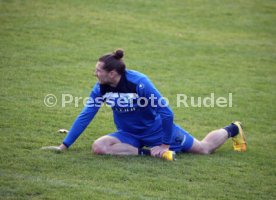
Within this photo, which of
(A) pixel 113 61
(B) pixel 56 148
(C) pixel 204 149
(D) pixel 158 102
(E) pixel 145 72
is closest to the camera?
(A) pixel 113 61

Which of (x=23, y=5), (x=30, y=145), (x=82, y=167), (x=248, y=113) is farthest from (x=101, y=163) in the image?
(x=23, y=5)

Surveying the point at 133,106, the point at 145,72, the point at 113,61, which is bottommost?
the point at 145,72

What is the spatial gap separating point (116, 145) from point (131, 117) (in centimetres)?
41

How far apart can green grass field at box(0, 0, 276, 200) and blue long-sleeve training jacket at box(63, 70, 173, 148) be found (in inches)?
15.8

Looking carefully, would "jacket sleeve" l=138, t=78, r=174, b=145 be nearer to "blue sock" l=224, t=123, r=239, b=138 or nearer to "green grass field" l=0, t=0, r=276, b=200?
"green grass field" l=0, t=0, r=276, b=200

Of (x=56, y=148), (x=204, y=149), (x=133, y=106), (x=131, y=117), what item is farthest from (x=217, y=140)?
(x=56, y=148)

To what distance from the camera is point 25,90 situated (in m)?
10.6

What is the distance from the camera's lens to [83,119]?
744 centimetres

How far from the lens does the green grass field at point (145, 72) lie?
21.5 ft

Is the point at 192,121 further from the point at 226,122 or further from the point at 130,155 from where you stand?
the point at 130,155

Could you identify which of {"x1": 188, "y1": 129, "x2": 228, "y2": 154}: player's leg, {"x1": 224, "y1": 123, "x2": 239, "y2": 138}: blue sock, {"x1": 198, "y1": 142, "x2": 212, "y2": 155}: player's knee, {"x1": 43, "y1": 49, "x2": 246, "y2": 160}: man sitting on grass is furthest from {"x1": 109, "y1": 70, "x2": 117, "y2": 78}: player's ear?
{"x1": 224, "y1": 123, "x2": 239, "y2": 138}: blue sock

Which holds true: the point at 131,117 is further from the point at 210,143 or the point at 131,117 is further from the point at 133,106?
the point at 210,143

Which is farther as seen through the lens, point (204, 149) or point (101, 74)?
point (204, 149)

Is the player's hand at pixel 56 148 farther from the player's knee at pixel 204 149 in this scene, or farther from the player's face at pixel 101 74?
the player's knee at pixel 204 149
